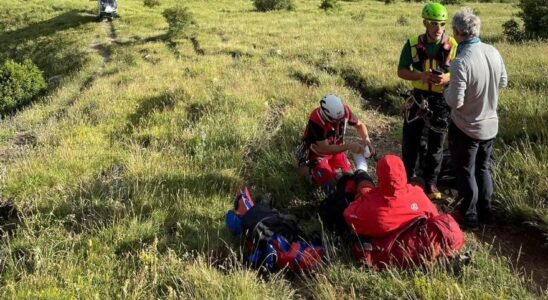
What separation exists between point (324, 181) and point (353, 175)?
59 centimetres

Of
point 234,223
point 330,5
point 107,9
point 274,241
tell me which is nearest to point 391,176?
point 274,241

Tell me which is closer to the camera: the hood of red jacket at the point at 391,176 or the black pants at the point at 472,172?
the hood of red jacket at the point at 391,176

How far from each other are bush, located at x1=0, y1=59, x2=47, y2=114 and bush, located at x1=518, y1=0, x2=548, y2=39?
17.3 meters

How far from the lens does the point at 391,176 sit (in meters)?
3.64

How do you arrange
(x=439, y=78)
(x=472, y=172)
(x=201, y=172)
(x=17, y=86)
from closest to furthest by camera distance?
(x=472, y=172), (x=439, y=78), (x=201, y=172), (x=17, y=86)

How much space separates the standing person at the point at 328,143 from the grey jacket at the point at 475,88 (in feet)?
4.00

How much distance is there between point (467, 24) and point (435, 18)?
2.96 ft

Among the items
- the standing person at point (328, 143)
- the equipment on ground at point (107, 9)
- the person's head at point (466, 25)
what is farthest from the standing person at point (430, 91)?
the equipment on ground at point (107, 9)

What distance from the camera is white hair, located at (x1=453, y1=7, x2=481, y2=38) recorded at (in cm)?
400

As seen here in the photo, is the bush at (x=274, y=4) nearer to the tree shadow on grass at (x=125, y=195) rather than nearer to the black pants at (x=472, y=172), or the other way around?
the tree shadow on grass at (x=125, y=195)

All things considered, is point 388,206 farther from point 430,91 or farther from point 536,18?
point 536,18

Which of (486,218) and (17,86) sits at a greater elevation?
(486,218)

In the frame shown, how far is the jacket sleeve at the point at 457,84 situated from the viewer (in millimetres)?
4047

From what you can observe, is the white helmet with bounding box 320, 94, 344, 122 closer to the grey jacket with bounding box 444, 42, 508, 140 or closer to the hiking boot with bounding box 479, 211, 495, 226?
the grey jacket with bounding box 444, 42, 508, 140
